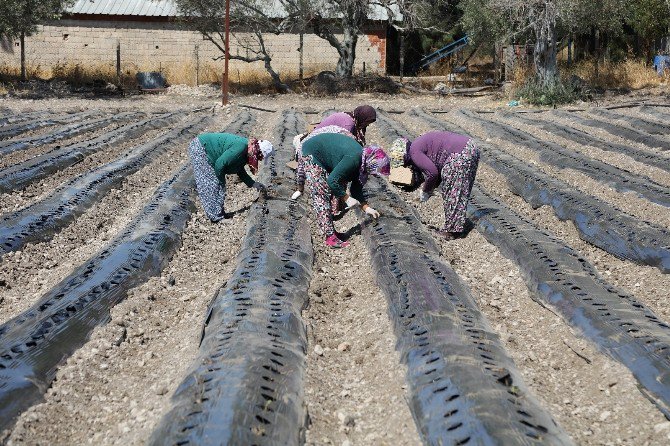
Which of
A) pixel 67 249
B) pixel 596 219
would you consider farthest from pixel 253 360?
pixel 596 219

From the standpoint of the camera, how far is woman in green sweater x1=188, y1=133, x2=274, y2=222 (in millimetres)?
7117

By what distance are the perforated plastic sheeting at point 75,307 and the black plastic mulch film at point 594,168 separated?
458 centimetres

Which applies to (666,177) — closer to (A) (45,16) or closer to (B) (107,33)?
(A) (45,16)

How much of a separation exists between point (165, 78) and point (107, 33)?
11.0 ft

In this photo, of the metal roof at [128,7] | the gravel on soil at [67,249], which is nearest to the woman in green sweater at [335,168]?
the gravel on soil at [67,249]

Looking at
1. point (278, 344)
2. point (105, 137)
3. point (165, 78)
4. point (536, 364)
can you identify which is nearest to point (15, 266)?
point (278, 344)

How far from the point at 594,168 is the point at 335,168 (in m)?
4.59

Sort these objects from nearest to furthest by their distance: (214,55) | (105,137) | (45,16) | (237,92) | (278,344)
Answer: (278,344) → (105,137) → (45,16) → (237,92) → (214,55)

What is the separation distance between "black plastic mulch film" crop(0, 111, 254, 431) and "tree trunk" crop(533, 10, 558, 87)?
1432 centimetres

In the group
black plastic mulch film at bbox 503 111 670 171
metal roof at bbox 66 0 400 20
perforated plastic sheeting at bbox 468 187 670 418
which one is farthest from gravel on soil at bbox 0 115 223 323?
metal roof at bbox 66 0 400 20

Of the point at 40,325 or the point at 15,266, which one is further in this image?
the point at 15,266

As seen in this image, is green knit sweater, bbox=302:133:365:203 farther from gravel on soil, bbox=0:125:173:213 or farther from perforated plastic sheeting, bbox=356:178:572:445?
gravel on soil, bbox=0:125:173:213

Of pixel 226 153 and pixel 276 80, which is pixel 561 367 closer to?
pixel 226 153

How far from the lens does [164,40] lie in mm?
27562
